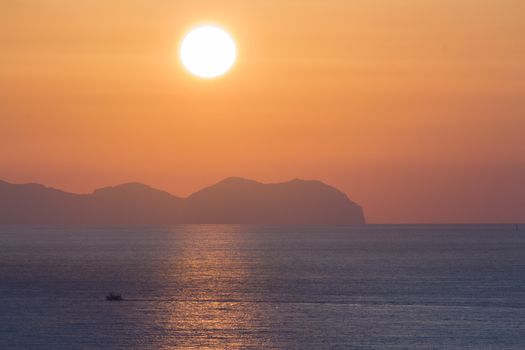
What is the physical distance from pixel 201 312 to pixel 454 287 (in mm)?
48338

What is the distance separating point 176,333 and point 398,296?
145 ft

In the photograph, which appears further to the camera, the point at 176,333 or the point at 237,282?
the point at 237,282

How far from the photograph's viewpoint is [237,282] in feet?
475

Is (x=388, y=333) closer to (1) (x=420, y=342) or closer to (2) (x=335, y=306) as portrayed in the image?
(1) (x=420, y=342)

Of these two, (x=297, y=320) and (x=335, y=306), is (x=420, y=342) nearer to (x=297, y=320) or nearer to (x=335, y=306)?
(x=297, y=320)

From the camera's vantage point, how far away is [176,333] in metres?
82.4

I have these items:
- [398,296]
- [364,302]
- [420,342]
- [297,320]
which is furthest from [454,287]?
[420,342]

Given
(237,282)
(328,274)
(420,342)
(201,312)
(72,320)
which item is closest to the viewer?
(420,342)

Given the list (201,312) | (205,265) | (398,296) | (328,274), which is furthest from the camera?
(205,265)

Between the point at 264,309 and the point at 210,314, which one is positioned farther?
the point at 264,309

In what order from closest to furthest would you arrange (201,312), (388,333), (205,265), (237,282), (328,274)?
(388,333), (201,312), (237,282), (328,274), (205,265)

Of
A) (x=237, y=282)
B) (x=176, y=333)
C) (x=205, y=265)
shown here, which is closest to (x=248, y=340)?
(x=176, y=333)

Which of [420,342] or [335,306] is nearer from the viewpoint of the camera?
[420,342]

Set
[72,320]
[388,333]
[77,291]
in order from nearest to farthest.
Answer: [388,333] < [72,320] < [77,291]
